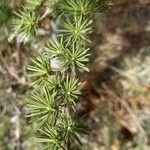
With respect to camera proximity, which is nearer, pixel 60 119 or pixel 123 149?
pixel 60 119

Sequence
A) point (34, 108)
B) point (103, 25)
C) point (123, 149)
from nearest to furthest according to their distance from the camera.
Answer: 1. point (34, 108)
2. point (123, 149)
3. point (103, 25)

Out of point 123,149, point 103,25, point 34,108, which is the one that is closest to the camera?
point 34,108

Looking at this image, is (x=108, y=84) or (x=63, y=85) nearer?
(x=63, y=85)

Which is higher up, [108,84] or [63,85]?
[63,85]

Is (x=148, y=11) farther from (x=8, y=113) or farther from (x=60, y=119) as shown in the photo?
(x=60, y=119)

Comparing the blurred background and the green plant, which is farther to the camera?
the blurred background

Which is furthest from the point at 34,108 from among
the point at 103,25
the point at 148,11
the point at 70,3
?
the point at 148,11

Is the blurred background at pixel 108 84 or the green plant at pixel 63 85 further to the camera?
the blurred background at pixel 108 84

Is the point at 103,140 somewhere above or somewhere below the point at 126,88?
below
